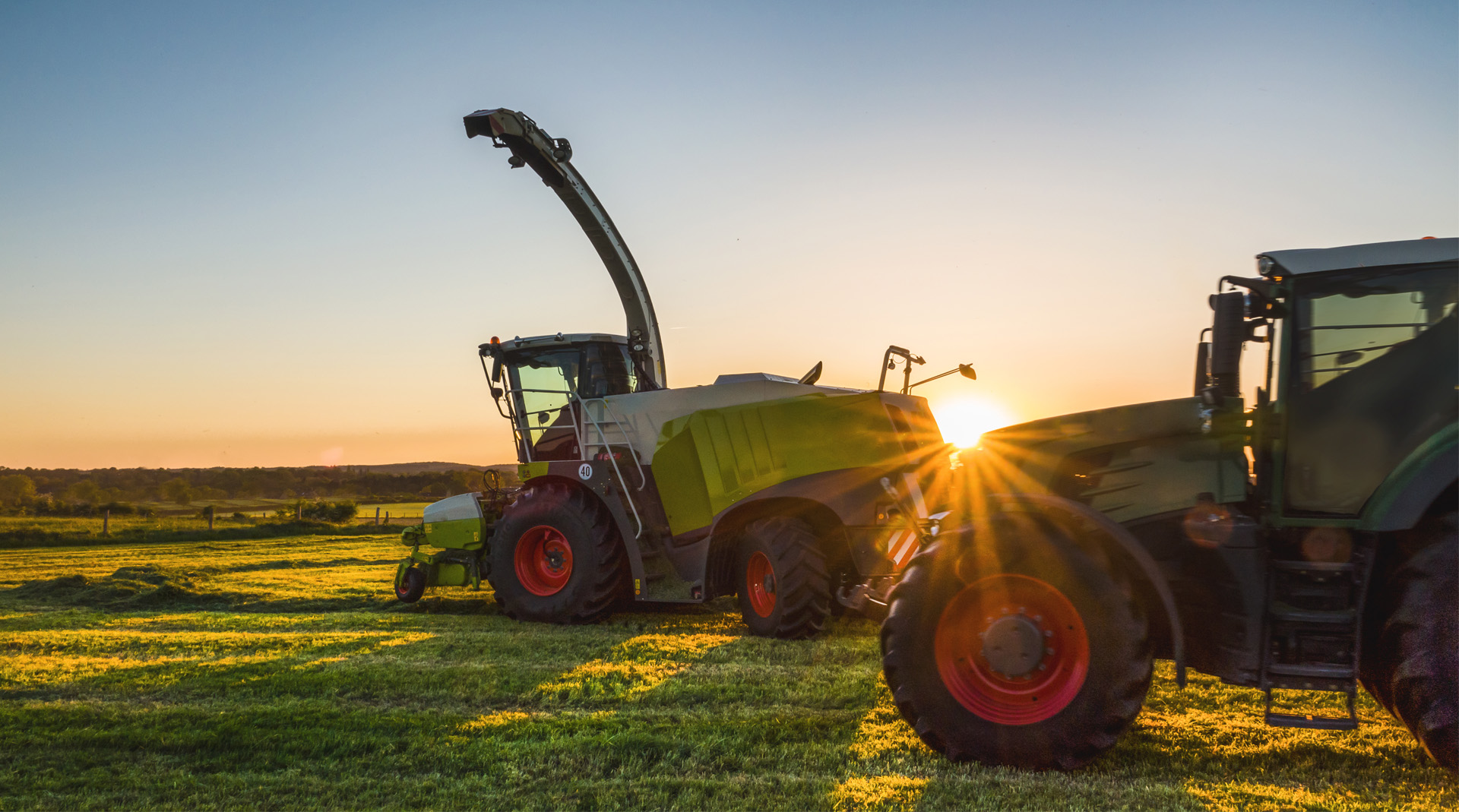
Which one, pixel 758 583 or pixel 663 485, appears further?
pixel 663 485

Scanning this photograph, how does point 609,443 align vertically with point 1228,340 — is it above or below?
below

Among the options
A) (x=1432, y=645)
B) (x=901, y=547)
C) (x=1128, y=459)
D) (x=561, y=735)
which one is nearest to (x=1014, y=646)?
(x=1128, y=459)

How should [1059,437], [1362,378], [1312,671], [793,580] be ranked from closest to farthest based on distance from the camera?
[1312,671]
[1362,378]
[1059,437]
[793,580]

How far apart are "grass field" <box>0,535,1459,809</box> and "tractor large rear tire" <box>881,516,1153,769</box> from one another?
177 mm

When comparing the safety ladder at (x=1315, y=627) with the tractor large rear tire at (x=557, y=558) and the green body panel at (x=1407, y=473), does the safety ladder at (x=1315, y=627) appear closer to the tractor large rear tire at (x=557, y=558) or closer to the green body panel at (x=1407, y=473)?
the green body panel at (x=1407, y=473)

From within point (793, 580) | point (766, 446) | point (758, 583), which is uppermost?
point (766, 446)

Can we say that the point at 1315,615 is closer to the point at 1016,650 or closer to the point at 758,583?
the point at 1016,650

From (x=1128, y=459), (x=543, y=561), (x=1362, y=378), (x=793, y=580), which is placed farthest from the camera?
(x=543, y=561)

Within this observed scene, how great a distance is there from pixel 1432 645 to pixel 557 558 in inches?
299

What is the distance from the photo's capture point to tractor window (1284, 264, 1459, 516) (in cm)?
386

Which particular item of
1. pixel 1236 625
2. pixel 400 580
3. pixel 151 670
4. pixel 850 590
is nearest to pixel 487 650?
pixel 151 670

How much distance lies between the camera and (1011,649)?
159 inches

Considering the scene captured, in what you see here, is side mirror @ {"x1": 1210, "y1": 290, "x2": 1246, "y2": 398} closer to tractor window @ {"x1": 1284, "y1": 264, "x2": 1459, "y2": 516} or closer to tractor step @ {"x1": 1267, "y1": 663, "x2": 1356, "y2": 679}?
tractor window @ {"x1": 1284, "y1": 264, "x2": 1459, "y2": 516}

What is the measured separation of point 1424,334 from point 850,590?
187 inches
